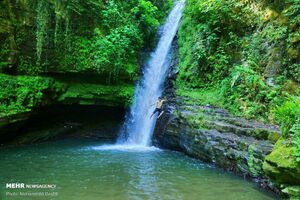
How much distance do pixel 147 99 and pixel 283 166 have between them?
25.4 ft

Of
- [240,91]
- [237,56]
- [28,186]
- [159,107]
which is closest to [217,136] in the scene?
[240,91]

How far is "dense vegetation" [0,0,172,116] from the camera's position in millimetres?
10961

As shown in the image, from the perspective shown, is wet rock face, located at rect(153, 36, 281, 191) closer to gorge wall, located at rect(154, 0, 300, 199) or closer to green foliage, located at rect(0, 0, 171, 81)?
gorge wall, located at rect(154, 0, 300, 199)

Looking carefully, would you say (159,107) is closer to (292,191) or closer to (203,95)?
(203,95)

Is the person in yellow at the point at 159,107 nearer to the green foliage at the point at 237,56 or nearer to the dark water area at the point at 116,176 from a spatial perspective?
the green foliage at the point at 237,56

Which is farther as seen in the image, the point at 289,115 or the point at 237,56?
the point at 237,56

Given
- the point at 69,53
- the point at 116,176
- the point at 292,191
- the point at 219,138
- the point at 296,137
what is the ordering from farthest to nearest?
1. the point at 69,53
2. the point at 219,138
3. the point at 116,176
4. the point at 296,137
5. the point at 292,191

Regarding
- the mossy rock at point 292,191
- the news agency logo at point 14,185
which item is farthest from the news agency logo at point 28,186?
the mossy rock at point 292,191

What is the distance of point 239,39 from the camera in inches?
451

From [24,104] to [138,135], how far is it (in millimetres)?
4034

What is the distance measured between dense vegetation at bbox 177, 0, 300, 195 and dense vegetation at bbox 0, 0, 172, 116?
2.10 m

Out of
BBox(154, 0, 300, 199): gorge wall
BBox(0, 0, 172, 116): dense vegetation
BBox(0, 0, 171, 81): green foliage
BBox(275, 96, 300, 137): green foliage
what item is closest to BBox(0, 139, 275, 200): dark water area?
BBox(154, 0, 300, 199): gorge wall

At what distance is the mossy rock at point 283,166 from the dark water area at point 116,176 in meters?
0.60

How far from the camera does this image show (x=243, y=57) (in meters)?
11.0
